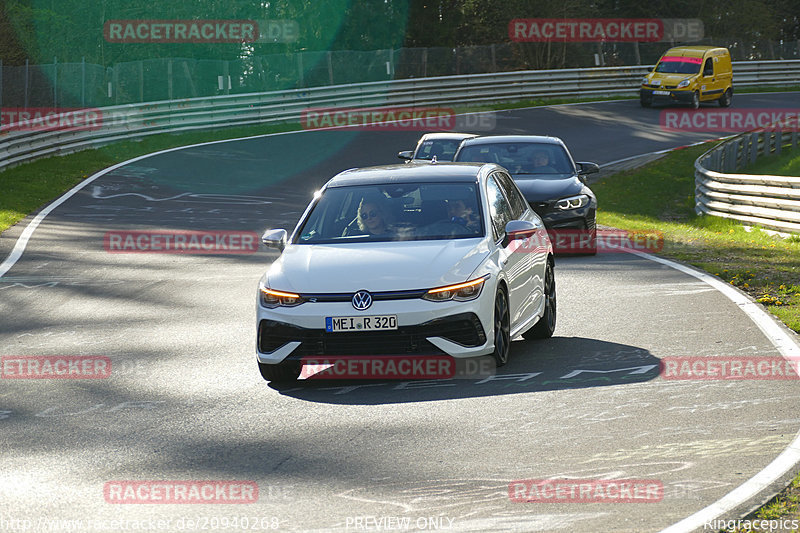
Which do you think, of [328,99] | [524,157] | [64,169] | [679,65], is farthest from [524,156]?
[679,65]

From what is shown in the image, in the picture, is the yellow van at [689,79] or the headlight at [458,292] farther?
the yellow van at [689,79]

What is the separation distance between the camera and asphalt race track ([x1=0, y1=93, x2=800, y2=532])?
19.1ft

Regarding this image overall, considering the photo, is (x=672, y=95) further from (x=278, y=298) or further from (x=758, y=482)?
(x=758, y=482)

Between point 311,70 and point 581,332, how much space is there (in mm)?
34472

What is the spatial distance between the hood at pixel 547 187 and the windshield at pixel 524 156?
0.35 m

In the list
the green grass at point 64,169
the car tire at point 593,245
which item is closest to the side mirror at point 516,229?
the car tire at point 593,245

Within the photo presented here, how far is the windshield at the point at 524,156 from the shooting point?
1769cm

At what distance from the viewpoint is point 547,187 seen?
668 inches

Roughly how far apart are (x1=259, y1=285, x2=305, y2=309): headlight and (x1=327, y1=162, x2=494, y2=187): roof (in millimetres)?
1588

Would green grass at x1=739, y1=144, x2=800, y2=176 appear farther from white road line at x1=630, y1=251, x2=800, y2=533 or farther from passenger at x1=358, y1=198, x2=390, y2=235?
passenger at x1=358, y1=198, x2=390, y2=235

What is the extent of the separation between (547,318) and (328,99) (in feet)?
101

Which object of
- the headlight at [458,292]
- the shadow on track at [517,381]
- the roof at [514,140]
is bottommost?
the shadow on track at [517,381]

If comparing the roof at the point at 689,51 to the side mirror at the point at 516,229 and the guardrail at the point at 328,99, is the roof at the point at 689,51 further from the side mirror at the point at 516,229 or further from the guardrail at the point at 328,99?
the side mirror at the point at 516,229

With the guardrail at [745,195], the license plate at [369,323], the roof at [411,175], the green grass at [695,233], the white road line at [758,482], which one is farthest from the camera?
the guardrail at [745,195]
